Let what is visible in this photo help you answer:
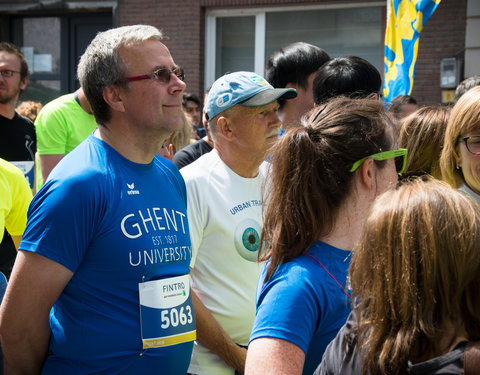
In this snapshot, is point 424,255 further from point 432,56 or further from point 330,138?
point 432,56

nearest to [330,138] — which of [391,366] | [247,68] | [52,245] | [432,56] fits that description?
[391,366]

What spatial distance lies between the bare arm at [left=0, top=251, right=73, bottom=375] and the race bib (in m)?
0.28

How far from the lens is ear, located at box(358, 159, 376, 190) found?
164cm

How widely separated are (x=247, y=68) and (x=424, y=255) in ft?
27.4

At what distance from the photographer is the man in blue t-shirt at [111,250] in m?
1.83

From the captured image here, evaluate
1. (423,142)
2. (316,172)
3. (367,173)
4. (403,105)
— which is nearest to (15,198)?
(316,172)

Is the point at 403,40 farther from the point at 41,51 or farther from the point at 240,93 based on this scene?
the point at 41,51

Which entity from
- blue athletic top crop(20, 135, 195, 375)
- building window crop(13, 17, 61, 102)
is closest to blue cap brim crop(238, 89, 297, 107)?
blue athletic top crop(20, 135, 195, 375)

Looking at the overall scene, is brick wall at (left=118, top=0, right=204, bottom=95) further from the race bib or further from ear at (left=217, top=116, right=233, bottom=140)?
the race bib

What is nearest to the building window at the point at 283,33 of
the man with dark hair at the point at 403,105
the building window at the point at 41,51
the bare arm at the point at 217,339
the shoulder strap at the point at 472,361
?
the man with dark hair at the point at 403,105

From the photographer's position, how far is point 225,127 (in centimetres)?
269

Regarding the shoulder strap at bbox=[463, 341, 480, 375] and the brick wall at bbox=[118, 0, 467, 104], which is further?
the brick wall at bbox=[118, 0, 467, 104]

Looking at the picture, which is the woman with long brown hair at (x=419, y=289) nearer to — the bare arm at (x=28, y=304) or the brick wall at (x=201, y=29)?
the bare arm at (x=28, y=304)

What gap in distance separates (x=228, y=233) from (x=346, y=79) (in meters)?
0.95
